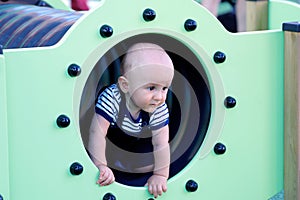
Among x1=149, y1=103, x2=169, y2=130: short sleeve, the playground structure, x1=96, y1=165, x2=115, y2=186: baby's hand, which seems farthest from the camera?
x1=149, y1=103, x2=169, y2=130: short sleeve

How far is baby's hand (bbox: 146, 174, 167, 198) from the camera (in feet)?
5.05

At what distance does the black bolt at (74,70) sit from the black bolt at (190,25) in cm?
25

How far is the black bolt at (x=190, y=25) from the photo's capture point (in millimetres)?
1510

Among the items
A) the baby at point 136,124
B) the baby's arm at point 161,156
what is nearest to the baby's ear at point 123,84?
the baby at point 136,124

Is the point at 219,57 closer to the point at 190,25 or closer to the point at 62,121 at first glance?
the point at 190,25

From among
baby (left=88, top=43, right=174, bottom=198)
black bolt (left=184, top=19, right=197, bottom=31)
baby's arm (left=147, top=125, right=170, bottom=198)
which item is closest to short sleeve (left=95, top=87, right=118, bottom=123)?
baby (left=88, top=43, right=174, bottom=198)

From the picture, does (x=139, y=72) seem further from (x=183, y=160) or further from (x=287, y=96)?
(x=287, y=96)

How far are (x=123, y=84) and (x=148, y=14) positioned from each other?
17 centimetres

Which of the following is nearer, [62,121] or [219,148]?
[62,121]

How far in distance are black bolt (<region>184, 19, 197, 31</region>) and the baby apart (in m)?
0.07

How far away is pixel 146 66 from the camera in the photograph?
4.86ft

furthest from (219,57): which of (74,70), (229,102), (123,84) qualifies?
(74,70)

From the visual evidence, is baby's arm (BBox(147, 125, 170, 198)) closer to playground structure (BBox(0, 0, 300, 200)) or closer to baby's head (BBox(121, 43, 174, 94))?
playground structure (BBox(0, 0, 300, 200))

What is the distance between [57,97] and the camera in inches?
→ 54.6
